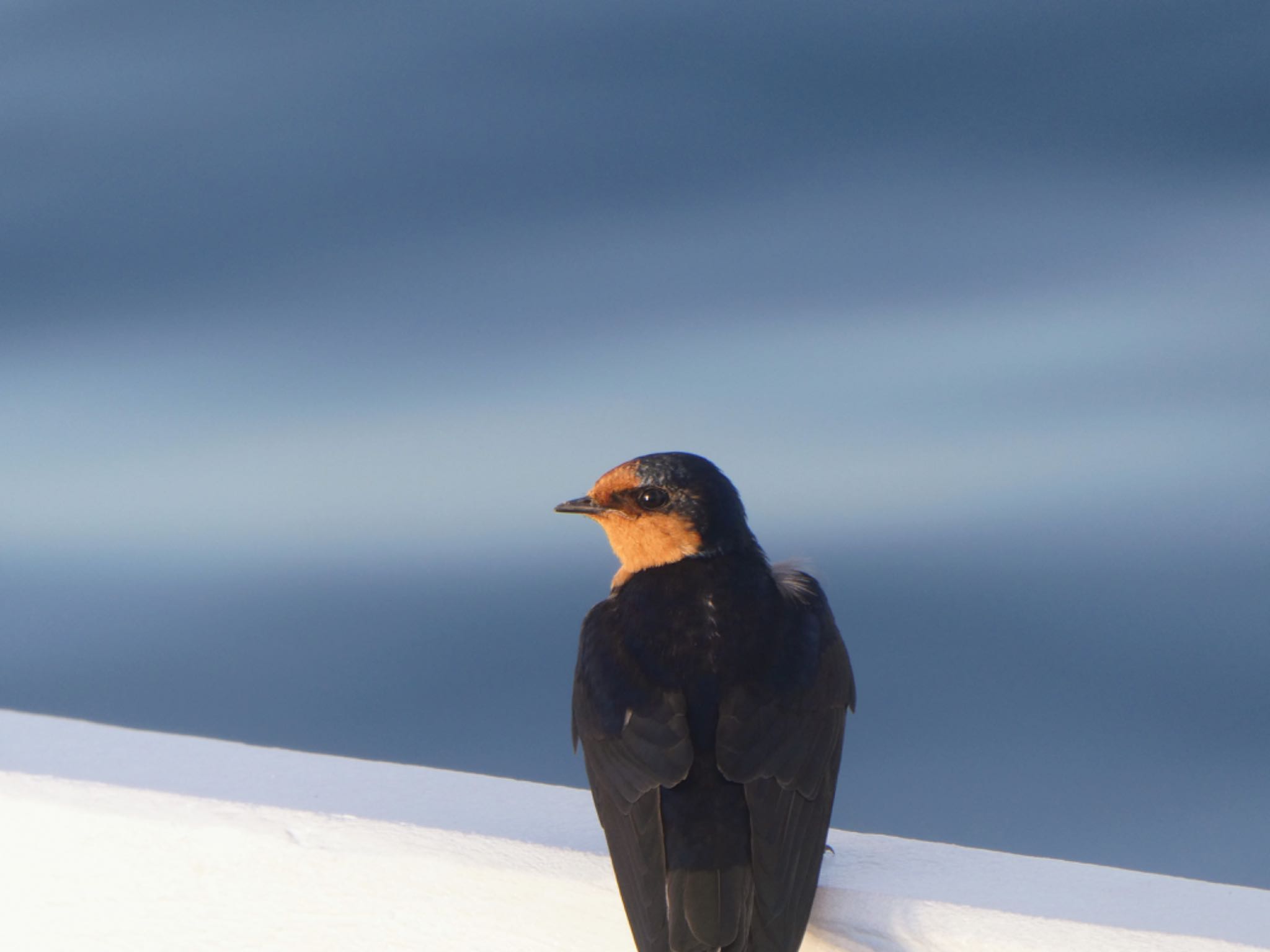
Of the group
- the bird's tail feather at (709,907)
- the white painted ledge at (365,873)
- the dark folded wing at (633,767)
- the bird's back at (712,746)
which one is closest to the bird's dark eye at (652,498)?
the bird's back at (712,746)

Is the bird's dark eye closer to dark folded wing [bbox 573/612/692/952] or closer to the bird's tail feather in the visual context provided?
dark folded wing [bbox 573/612/692/952]

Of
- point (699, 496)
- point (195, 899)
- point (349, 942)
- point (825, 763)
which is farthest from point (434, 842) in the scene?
point (699, 496)

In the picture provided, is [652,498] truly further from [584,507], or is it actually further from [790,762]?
[790,762]

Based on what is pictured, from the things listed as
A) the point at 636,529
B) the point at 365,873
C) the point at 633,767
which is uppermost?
the point at 636,529

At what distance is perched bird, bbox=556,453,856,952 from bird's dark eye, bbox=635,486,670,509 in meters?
0.03

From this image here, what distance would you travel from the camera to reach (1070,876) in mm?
1062

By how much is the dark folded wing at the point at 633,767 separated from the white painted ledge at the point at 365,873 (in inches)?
1.5

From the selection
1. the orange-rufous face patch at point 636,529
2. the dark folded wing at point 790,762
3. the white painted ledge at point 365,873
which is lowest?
the white painted ledge at point 365,873

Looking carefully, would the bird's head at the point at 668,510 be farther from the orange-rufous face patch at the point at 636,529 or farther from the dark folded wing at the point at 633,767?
the dark folded wing at the point at 633,767

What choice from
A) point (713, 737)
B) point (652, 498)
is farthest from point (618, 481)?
point (713, 737)

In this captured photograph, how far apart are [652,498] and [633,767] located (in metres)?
0.47

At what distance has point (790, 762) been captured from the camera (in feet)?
4.02

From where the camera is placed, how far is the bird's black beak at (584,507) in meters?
Result: 1.66

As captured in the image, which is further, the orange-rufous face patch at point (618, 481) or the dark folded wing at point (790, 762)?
the orange-rufous face patch at point (618, 481)
